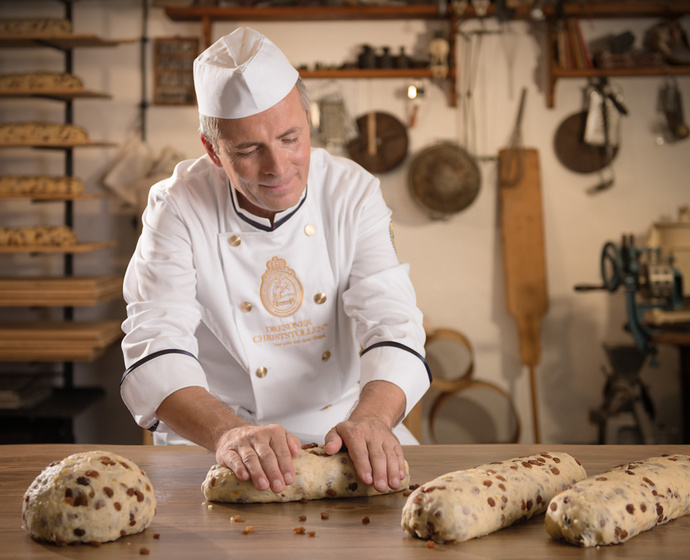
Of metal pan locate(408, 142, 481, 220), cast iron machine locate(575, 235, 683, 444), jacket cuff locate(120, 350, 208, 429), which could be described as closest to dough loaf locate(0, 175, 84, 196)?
metal pan locate(408, 142, 481, 220)

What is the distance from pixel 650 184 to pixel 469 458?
3129mm

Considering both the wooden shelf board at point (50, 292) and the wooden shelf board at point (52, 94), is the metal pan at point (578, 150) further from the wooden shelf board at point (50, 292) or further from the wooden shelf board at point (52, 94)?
the wooden shelf board at point (50, 292)

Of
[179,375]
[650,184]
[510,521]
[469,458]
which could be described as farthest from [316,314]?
[650,184]

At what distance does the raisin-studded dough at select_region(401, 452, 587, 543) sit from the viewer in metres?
1.10

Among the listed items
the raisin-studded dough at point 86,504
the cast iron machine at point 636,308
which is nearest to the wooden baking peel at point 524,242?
the cast iron machine at point 636,308

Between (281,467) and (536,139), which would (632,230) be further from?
(281,467)

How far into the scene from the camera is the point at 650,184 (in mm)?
4105

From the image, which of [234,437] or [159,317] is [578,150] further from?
[234,437]

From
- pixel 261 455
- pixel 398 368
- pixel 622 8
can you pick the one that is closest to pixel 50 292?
pixel 398 368

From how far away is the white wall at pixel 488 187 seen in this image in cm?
402

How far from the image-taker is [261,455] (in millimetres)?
1299

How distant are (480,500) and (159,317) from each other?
859 millimetres

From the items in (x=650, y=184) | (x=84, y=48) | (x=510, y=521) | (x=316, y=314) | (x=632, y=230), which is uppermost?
(x=84, y=48)

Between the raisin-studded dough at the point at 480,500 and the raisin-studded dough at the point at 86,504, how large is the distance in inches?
16.7
